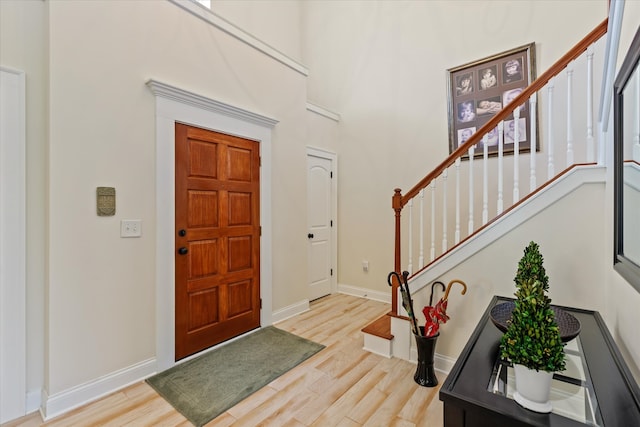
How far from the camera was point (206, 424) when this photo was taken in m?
1.77

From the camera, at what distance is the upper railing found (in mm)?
1909

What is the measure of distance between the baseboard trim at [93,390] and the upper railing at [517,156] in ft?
6.88

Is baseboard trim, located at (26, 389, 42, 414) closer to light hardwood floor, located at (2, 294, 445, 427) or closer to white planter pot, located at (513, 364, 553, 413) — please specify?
light hardwood floor, located at (2, 294, 445, 427)

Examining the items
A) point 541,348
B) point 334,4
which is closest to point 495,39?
point 334,4

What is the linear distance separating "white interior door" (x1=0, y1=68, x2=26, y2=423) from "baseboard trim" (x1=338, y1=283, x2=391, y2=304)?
3465 millimetres

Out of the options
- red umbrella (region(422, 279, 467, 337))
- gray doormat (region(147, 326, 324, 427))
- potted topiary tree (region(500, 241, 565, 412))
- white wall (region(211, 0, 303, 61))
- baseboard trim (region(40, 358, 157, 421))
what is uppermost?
white wall (region(211, 0, 303, 61))

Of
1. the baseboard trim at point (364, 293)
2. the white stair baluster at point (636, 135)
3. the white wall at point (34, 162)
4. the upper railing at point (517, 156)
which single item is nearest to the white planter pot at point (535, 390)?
the white stair baluster at point (636, 135)

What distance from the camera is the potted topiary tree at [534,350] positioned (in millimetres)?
875

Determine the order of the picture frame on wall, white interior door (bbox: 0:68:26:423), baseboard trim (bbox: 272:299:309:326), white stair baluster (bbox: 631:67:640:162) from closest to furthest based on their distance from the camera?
white stair baluster (bbox: 631:67:640:162)
white interior door (bbox: 0:68:26:423)
the picture frame on wall
baseboard trim (bbox: 272:299:309:326)

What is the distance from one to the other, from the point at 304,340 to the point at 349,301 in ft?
4.44

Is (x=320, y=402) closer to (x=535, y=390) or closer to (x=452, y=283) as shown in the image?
(x=452, y=283)

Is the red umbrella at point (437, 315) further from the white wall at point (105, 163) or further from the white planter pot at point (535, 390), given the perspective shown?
the white wall at point (105, 163)

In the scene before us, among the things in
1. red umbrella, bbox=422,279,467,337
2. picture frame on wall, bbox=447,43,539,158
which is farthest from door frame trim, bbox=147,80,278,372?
picture frame on wall, bbox=447,43,539,158

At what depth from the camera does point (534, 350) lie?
0.88 meters
